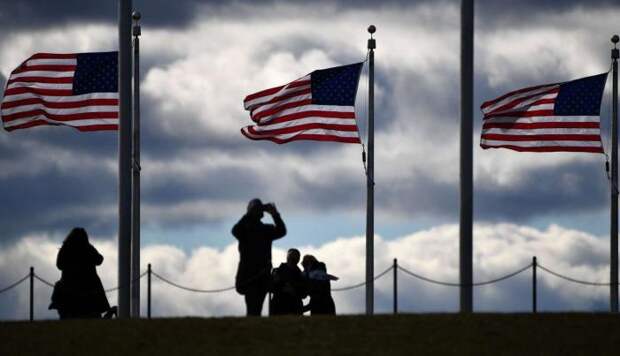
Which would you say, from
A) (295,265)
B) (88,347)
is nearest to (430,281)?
(295,265)

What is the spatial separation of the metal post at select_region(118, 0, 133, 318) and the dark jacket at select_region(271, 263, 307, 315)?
3794 mm

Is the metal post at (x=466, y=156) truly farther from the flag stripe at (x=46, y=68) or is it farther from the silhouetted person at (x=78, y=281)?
the flag stripe at (x=46, y=68)

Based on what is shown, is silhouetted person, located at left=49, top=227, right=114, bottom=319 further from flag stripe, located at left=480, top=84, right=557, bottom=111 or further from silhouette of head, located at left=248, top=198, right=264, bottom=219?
flag stripe, located at left=480, top=84, right=557, bottom=111

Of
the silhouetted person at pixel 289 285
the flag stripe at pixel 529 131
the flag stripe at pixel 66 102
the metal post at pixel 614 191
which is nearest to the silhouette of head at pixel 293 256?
the silhouetted person at pixel 289 285

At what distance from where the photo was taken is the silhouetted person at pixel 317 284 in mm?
26078

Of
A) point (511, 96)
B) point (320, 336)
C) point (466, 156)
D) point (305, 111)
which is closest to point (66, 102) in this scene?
point (305, 111)

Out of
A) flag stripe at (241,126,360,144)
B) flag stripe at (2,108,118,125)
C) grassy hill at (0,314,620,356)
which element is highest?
→ flag stripe at (2,108,118,125)

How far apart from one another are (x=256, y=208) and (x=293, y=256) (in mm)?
1284

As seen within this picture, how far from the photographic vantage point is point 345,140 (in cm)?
3134

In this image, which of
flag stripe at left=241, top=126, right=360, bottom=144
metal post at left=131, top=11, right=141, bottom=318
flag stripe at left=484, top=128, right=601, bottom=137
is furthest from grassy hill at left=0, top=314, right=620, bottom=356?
flag stripe at left=484, top=128, right=601, bottom=137

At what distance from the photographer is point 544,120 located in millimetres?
32312

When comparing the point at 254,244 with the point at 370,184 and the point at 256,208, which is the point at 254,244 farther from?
the point at 370,184

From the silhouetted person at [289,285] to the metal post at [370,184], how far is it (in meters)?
5.57

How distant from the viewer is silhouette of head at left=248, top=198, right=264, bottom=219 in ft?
81.5
